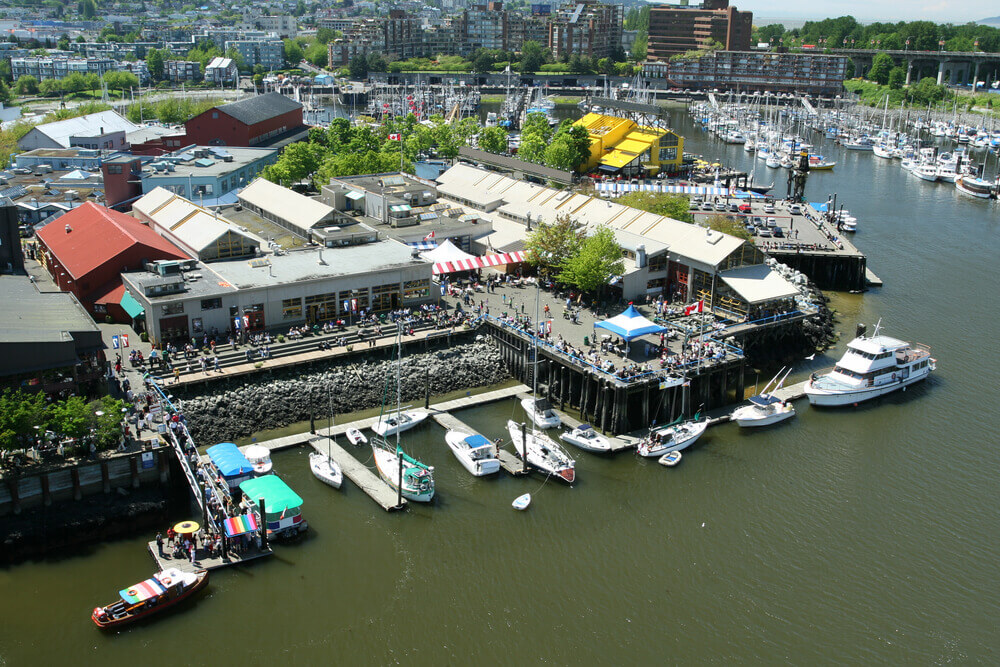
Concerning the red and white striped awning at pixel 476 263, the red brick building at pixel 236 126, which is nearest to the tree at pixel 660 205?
the red and white striped awning at pixel 476 263

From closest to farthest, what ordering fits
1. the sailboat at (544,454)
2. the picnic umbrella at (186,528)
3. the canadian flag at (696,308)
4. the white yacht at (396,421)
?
1. the picnic umbrella at (186,528)
2. the sailboat at (544,454)
3. the white yacht at (396,421)
4. the canadian flag at (696,308)

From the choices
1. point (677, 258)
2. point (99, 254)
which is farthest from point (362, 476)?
point (677, 258)

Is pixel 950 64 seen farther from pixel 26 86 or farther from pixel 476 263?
pixel 26 86

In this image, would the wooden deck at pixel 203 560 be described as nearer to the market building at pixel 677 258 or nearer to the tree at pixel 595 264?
the tree at pixel 595 264

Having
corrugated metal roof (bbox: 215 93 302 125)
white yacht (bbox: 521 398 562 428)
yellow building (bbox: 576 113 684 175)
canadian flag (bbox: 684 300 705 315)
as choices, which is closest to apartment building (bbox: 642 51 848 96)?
yellow building (bbox: 576 113 684 175)

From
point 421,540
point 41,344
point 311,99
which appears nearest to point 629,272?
point 421,540

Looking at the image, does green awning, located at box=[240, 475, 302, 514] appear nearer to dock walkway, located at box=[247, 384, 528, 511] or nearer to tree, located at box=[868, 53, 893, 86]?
dock walkway, located at box=[247, 384, 528, 511]

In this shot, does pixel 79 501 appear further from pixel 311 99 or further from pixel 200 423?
pixel 311 99
